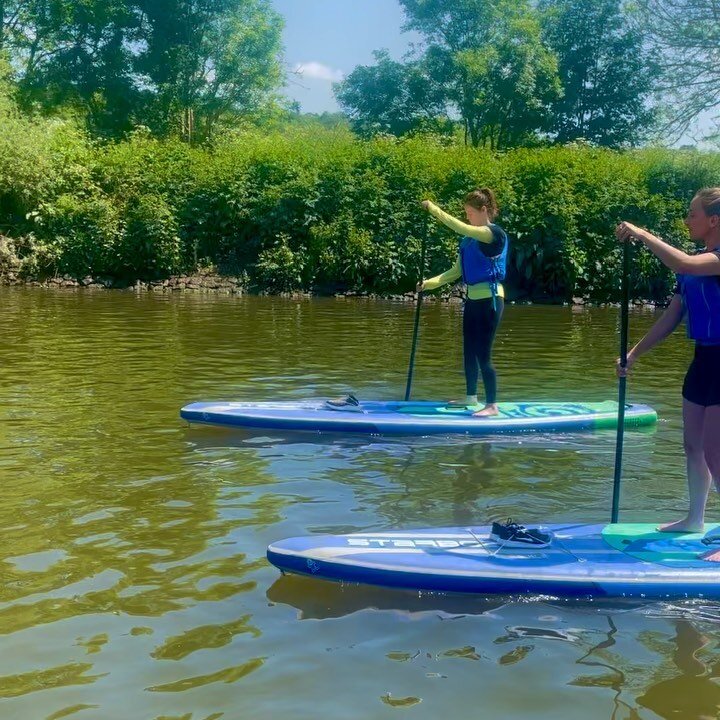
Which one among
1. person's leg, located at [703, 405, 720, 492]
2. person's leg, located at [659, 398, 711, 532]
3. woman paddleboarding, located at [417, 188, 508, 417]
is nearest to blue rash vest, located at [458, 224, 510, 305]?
woman paddleboarding, located at [417, 188, 508, 417]

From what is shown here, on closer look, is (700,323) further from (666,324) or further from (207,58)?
(207,58)

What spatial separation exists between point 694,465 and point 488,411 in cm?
354

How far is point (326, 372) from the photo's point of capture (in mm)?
11875

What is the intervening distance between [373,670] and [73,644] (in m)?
1.28

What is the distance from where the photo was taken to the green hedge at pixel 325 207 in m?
24.2

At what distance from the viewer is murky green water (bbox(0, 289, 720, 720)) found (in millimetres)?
3736

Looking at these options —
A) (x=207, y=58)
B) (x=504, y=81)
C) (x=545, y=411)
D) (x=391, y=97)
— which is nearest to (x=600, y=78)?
(x=504, y=81)

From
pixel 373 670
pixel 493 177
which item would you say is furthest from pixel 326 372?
pixel 493 177

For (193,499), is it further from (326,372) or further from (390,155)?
(390,155)

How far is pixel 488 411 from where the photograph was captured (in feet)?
28.3

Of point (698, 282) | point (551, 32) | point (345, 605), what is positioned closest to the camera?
point (345, 605)

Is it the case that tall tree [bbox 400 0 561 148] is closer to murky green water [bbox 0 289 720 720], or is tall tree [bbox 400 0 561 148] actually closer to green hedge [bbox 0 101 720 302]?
green hedge [bbox 0 101 720 302]

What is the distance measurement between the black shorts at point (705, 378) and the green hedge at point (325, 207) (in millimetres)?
18769

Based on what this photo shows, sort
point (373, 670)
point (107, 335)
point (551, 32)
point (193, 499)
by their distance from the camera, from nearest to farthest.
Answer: point (373, 670), point (193, 499), point (107, 335), point (551, 32)
